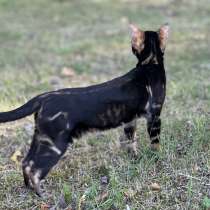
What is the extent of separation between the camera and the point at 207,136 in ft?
19.1

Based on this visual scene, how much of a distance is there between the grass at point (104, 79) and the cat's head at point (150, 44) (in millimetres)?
800

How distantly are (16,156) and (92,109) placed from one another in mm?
1312

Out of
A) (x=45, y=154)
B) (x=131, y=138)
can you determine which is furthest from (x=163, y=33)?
(x=45, y=154)

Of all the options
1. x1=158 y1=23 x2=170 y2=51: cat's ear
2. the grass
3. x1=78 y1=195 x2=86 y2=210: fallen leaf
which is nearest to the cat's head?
A: x1=158 y1=23 x2=170 y2=51: cat's ear

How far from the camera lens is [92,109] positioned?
16.9 feet

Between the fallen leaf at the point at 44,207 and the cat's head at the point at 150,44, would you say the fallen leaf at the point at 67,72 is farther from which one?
the fallen leaf at the point at 44,207

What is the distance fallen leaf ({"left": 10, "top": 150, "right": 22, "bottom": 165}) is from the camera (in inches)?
237

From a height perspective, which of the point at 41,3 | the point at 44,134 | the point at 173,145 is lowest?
the point at 41,3

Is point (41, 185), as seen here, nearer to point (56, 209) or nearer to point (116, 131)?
point (56, 209)

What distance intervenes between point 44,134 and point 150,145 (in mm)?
1130

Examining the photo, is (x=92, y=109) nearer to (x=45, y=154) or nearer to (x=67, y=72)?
(x=45, y=154)

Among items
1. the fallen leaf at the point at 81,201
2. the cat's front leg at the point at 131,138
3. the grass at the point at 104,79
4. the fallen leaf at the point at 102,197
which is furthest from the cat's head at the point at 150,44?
the fallen leaf at the point at 81,201

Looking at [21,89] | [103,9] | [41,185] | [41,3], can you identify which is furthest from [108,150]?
[41,3]

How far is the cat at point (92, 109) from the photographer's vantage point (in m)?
5.06
